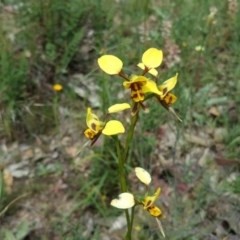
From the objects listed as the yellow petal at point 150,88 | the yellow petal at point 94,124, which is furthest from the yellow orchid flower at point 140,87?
the yellow petal at point 94,124

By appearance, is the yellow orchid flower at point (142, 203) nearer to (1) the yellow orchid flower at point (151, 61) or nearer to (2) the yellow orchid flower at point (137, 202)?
(2) the yellow orchid flower at point (137, 202)

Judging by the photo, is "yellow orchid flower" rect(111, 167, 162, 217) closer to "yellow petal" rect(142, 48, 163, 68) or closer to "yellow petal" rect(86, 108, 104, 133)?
"yellow petal" rect(86, 108, 104, 133)

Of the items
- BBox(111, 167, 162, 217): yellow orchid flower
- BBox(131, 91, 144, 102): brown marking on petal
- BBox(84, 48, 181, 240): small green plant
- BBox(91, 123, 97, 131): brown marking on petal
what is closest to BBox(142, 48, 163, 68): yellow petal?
BBox(84, 48, 181, 240): small green plant

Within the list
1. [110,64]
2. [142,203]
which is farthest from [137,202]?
[110,64]

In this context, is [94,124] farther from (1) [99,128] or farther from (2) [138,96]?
(2) [138,96]

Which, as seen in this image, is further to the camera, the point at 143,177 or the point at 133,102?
the point at 143,177
